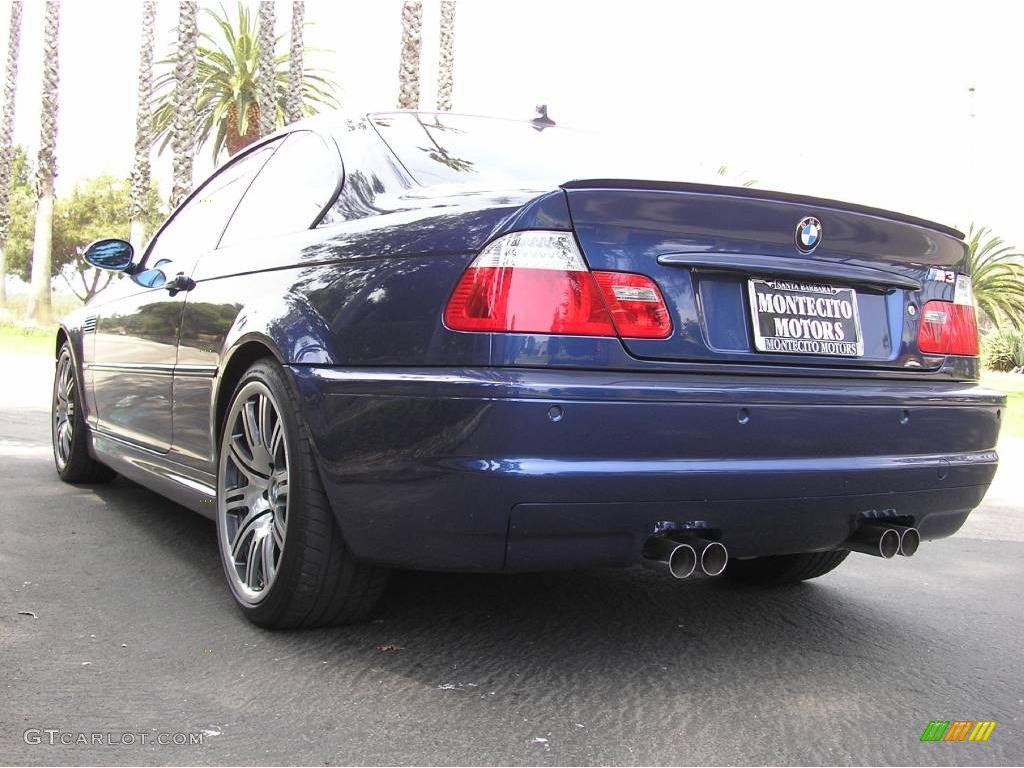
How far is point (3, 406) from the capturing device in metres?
9.91

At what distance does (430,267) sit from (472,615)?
4.20 feet

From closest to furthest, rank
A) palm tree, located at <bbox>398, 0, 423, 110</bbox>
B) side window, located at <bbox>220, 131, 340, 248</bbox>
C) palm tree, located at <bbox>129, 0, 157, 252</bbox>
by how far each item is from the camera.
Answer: side window, located at <bbox>220, 131, 340, 248</bbox> → palm tree, located at <bbox>398, 0, 423, 110</bbox> → palm tree, located at <bbox>129, 0, 157, 252</bbox>

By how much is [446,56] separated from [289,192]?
57.7ft

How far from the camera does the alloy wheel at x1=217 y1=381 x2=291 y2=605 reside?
3281mm

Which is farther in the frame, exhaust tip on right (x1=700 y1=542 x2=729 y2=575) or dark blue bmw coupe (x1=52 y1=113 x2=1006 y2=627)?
exhaust tip on right (x1=700 y1=542 x2=729 y2=575)

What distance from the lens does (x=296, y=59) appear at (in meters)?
22.8

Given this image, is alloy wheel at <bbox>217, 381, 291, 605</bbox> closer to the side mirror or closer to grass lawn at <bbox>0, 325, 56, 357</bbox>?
the side mirror

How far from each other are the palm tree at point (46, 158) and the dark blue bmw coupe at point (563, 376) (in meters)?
25.4

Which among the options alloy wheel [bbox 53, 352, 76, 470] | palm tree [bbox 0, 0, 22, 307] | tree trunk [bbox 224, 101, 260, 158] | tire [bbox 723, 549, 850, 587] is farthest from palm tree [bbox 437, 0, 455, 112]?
tire [bbox 723, 549, 850, 587]

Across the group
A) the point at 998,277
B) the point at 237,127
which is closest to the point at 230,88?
the point at 237,127

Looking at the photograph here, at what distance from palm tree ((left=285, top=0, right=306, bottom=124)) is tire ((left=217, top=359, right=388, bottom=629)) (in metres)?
20.4

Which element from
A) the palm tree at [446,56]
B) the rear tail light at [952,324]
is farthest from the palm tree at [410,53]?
the rear tail light at [952,324]

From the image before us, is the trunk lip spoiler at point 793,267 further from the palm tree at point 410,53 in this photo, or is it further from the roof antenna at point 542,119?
the palm tree at point 410,53

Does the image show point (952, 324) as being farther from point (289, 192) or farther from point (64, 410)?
point (64, 410)
